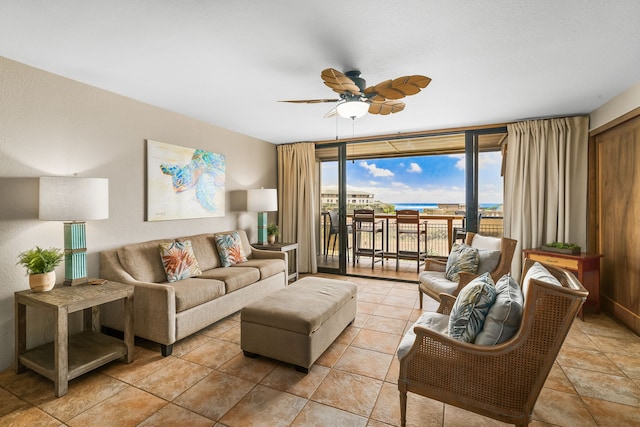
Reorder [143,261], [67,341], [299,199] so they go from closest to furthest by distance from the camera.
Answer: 1. [67,341]
2. [143,261]
3. [299,199]

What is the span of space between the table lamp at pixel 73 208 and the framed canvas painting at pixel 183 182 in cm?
84

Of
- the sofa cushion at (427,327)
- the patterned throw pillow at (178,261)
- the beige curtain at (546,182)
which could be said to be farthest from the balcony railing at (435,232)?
the sofa cushion at (427,327)

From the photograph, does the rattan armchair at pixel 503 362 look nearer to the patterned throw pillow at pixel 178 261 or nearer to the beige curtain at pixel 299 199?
the patterned throw pillow at pixel 178 261

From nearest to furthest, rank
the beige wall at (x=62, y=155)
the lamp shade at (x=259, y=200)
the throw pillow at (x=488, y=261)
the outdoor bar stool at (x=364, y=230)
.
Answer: the beige wall at (x=62, y=155) < the throw pillow at (x=488, y=261) < the lamp shade at (x=259, y=200) < the outdoor bar stool at (x=364, y=230)

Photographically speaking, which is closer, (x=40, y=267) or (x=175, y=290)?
(x=40, y=267)

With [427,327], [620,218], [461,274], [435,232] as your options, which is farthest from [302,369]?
[435,232]

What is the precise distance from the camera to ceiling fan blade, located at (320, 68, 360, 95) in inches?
74.2

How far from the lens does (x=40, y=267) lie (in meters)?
2.16

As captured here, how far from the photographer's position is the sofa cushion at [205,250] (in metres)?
3.54

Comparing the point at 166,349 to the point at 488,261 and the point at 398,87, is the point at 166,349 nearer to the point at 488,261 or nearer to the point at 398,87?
the point at 398,87

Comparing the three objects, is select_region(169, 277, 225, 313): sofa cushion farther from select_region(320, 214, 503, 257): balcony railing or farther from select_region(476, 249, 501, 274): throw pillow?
select_region(320, 214, 503, 257): balcony railing

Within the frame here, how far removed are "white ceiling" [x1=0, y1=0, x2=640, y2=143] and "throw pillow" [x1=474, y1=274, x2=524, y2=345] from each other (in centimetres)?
159

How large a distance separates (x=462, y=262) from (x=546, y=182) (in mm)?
1825

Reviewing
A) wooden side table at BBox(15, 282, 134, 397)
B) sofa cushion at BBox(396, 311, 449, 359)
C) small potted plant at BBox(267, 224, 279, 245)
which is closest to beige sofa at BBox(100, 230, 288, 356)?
wooden side table at BBox(15, 282, 134, 397)
